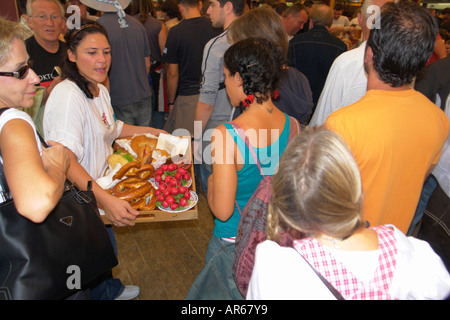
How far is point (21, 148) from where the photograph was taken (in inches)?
44.7

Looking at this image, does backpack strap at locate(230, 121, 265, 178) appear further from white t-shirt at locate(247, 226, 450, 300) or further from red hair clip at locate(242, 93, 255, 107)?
white t-shirt at locate(247, 226, 450, 300)

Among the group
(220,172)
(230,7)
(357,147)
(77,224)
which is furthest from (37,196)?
(230,7)

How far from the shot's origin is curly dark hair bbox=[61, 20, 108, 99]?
2.04m

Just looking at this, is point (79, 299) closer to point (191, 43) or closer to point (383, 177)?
point (383, 177)

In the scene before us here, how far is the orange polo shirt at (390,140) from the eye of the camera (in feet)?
4.48

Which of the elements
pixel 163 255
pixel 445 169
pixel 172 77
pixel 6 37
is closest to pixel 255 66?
pixel 6 37

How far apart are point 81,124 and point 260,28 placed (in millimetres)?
1413

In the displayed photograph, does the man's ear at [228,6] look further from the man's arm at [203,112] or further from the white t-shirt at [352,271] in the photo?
the white t-shirt at [352,271]

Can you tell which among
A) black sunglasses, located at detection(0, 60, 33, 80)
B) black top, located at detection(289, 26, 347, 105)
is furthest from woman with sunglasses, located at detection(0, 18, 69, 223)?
black top, located at detection(289, 26, 347, 105)

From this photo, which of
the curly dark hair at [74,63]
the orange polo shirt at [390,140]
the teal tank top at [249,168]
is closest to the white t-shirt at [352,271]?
the orange polo shirt at [390,140]

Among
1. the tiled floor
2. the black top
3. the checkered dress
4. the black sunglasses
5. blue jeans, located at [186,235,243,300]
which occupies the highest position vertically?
the black sunglasses

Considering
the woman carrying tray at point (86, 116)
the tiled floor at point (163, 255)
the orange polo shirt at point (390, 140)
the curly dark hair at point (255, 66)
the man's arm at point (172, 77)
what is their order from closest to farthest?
the orange polo shirt at point (390, 140) → the curly dark hair at point (255, 66) → the woman carrying tray at point (86, 116) → the tiled floor at point (163, 255) → the man's arm at point (172, 77)

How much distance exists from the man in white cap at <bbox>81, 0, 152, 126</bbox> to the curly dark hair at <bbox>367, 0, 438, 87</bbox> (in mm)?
2786

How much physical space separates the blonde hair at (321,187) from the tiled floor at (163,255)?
77.8 inches
